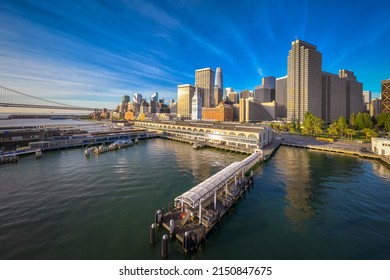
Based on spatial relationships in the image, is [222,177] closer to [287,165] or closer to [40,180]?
[287,165]

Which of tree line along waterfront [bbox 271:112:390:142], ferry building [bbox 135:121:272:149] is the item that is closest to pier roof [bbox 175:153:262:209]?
ferry building [bbox 135:121:272:149]

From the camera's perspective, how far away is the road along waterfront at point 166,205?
57.9 ft

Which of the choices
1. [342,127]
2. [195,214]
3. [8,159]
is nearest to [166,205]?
[195,214]

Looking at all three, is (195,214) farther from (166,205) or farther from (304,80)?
(304,80)

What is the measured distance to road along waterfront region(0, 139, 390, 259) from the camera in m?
17.7

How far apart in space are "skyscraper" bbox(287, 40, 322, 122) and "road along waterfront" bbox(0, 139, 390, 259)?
415 feet

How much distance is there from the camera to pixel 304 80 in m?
155

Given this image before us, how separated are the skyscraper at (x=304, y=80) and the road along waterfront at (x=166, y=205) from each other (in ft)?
415

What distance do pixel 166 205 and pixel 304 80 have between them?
169m

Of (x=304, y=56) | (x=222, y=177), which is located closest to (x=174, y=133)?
(x=222, y=177)

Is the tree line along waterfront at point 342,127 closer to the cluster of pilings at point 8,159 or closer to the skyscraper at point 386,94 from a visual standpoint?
the skyscraper at point 386,94

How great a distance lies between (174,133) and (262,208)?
250 ft

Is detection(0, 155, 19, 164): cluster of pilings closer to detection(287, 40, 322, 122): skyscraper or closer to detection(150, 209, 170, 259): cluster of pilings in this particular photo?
detection(150, 209, 170, 259): cluster of pilings
